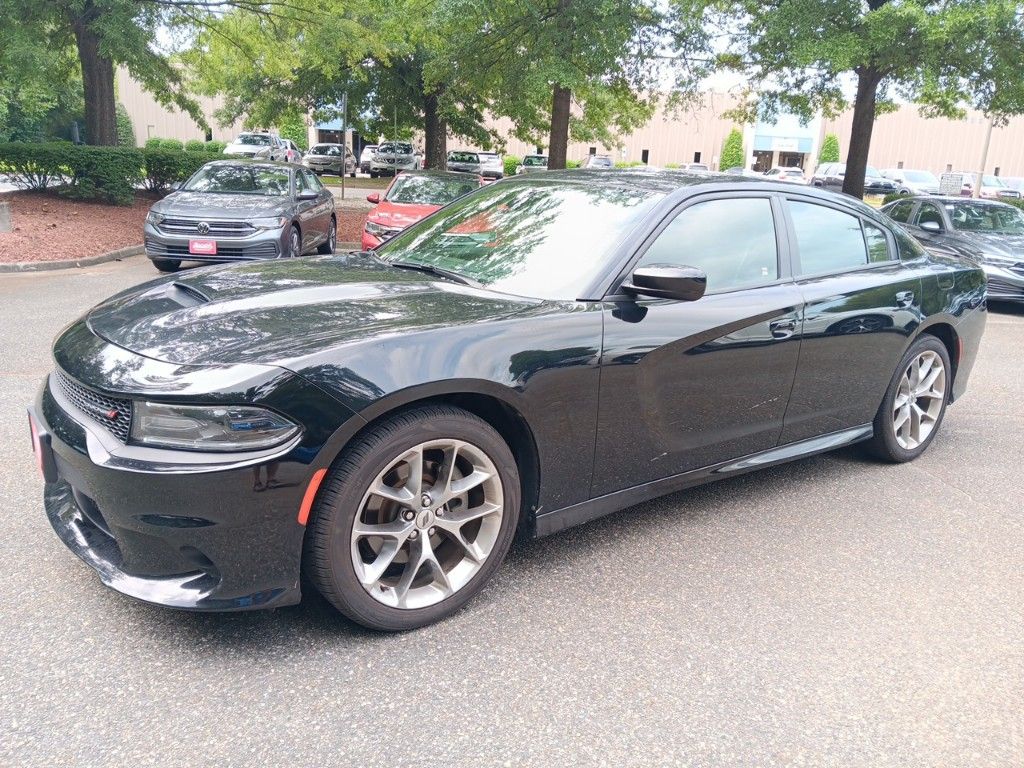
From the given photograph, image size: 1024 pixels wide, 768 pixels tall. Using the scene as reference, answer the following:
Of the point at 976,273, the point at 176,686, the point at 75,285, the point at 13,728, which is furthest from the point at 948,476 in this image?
the point at 75,285

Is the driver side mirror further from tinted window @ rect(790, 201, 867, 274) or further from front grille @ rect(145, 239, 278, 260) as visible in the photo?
front grille @ rect(145, 239, 278, 260)

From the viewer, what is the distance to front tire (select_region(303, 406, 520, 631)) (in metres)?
2.56

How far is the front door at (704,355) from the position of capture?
3.21 meters

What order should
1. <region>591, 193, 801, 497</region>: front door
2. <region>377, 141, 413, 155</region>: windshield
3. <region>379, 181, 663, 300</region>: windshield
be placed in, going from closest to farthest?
<region>591, 193, 801, 497</region>: front door, <region>379, 181, 663, 300</region>: windshield, <region>377, 141, 413, 155</region>: windshield

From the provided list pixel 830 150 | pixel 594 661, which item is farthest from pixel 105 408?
pixel 830 150

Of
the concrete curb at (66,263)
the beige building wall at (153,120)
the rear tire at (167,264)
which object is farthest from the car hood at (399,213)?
the beige building wall at (153,120)

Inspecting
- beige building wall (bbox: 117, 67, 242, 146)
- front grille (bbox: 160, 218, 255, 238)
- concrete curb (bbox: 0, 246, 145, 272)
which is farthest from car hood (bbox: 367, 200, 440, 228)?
beige building wall (bbox: 117, 67, 242, 146)

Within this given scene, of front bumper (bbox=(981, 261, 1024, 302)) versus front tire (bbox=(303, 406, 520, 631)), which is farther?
front bumper (bbox=(981, 261, 1024, 302))

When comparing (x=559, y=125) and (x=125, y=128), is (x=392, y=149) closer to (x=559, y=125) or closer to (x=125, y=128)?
(x=125, y=128)

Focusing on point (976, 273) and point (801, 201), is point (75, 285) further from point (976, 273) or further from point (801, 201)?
point (976, 273)

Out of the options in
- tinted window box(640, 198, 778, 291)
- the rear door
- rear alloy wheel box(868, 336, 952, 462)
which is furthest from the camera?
rear alloy wheel box(868, 336, 952, 462)

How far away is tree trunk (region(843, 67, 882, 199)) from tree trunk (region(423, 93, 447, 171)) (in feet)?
35.9

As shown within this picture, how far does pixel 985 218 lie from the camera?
1181cm

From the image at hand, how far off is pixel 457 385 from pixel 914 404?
10.6 ft
